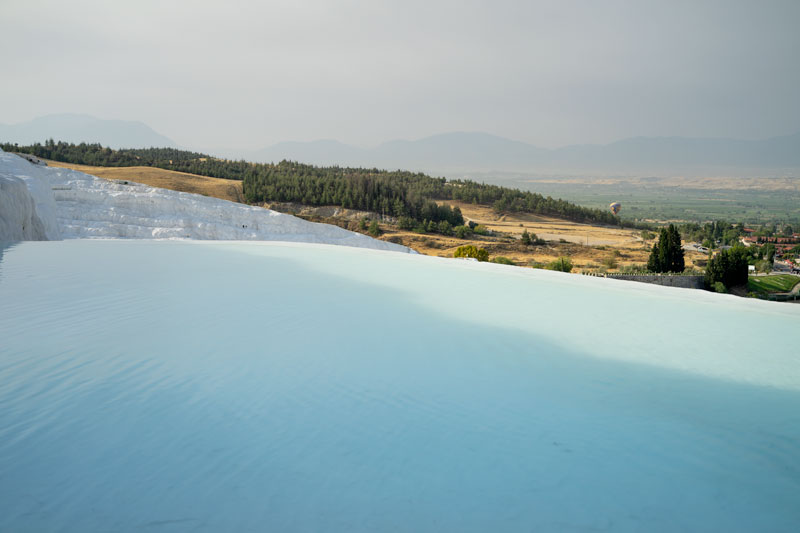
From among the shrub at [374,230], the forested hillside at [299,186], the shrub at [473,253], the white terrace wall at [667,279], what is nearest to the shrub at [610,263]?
the white terrace wall at [667,279]

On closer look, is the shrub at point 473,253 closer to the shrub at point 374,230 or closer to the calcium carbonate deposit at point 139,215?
the calcium carbonate deposit at point 139,215

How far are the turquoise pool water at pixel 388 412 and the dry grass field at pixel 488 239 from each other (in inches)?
682

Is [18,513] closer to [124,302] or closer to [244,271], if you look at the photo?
[124,302]

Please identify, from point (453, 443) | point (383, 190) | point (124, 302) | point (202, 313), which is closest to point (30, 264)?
point (124, 302)

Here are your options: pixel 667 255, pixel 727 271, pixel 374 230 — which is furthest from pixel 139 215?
pixel 727 271

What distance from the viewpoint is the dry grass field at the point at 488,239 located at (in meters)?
24.3

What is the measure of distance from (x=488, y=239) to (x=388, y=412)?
89.3 ft

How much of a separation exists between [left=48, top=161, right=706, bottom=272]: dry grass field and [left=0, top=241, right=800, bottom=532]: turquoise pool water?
17.3 metres

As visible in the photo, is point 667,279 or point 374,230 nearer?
point 667,279

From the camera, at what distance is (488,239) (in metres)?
29.4

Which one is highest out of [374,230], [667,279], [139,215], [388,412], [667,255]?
[139,215]

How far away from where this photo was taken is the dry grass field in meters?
24.3

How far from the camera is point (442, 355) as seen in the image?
12.4 ft

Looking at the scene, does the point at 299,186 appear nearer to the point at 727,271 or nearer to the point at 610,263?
the point at 610,263
